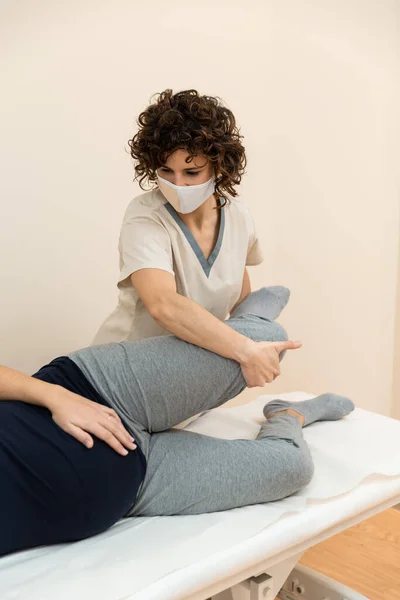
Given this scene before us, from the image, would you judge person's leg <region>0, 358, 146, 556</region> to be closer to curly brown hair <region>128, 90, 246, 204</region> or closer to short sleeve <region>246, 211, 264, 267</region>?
curly brown hair <region>128, 90, 246, 204</region>

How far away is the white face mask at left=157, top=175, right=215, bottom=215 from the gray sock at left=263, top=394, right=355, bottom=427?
62cm

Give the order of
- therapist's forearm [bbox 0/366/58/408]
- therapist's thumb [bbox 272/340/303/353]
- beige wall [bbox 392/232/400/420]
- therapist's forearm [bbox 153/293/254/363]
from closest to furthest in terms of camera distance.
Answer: therapist's forearm [bbox 0/366/58/408] < therapist's forearm [bbox 153/293/254/363] < therapist's thumb [bbox 272/340/303/353] < beige wall [bbox 392/232/400/420]

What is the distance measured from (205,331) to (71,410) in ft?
1.18

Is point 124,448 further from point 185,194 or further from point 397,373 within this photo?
point 397,373

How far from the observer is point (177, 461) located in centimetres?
151

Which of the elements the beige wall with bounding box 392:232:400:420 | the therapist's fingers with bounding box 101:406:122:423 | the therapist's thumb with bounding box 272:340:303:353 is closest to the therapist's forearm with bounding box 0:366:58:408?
the therapist's fingers with bounding box 101:406:122:423

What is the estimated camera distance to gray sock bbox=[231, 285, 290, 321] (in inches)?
70.7

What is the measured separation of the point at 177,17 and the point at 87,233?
2.88ft

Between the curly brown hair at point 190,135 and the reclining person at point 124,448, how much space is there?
461 millimetres

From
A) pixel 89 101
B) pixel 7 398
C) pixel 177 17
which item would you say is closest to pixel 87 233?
pixel 89 101

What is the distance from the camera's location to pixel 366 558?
229cm

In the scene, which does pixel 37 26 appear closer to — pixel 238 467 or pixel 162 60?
pixel 162 60

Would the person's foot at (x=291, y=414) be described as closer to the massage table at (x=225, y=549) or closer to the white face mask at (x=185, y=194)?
Result: the massage table at (x=225, y=549)

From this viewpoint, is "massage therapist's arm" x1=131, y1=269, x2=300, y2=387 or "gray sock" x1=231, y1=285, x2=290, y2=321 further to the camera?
"gray sock" x1=231, y1=285, x2=290, y2=321
